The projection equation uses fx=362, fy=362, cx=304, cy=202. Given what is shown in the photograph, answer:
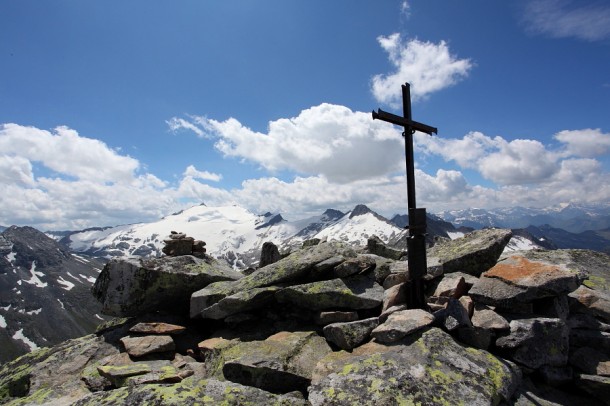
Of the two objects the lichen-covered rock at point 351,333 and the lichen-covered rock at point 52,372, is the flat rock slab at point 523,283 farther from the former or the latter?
the lichen-covered rock at point 52,372

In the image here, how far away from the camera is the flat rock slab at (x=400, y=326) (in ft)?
31.9

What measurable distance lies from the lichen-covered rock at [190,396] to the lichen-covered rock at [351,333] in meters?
2.76

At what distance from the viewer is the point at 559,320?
10.2m

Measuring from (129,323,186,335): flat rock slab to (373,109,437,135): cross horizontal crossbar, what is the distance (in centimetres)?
1069

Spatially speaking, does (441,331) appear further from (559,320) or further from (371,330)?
(559,320)

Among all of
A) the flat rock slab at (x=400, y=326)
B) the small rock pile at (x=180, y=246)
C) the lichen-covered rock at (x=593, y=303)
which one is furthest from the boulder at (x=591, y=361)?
the small rock pile at (x=180, y=246)

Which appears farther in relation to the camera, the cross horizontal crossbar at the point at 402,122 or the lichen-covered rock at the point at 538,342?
the cross horizontal crossbar at the point at 402,122

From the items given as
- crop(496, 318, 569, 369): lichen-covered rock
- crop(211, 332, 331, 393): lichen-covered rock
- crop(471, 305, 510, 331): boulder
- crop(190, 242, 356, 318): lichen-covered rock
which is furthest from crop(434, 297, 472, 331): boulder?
crop(190, 242, 356, 318): lichen-covered rock

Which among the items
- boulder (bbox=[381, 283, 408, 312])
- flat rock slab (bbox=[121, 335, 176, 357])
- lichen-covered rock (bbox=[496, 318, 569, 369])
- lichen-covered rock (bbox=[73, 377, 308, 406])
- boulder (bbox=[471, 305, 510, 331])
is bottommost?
flat rock slab (bbox=[121, 335, 176, 357])

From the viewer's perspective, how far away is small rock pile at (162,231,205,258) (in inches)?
738

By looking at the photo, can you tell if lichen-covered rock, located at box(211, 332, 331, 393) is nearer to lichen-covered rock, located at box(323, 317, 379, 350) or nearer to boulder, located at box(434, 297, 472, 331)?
lichen-covered rock, located at box(323, 317, 379, 350)

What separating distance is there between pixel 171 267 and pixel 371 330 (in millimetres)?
9670

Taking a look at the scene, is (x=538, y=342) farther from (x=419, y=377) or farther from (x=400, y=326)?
(x=419, y=377)

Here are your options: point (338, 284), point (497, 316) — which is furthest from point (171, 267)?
point (497, 316)
